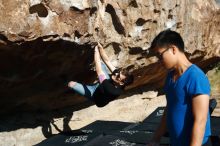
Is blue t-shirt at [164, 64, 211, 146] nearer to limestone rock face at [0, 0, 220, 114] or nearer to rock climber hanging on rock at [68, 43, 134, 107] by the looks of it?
limestone rock face at [0, 0, 220, 114]

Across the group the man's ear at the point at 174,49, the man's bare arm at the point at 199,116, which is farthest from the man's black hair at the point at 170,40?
the man's bare arm at the point at 199,116

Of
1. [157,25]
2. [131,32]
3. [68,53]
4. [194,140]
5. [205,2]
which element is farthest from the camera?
[205,2]

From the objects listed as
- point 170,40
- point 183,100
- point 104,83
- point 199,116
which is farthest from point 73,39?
point 199,116

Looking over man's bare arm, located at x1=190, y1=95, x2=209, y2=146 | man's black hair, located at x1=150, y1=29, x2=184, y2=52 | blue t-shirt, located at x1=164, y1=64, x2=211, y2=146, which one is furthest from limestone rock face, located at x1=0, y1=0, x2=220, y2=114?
man's bare arm, located at x1=190, y1=95, x2=209, y2=146

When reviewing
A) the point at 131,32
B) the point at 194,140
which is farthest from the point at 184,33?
the point at 194,140

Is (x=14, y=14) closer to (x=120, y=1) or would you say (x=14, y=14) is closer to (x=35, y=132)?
(x=120, y=1)

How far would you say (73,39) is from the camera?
387 cm

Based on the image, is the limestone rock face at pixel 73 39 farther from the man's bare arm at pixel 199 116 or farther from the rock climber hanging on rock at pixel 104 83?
the man's bare arm at pixel 199 116

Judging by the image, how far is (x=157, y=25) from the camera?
5152 millimetres

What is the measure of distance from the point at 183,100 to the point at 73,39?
176cm

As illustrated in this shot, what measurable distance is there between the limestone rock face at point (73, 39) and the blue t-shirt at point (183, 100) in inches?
59.6

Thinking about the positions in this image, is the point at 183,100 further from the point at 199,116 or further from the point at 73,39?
the point at 73,39

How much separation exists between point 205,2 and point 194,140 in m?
4.22

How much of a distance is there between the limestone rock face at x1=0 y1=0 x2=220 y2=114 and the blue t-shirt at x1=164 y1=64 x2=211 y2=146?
1.51 m
